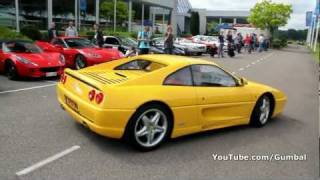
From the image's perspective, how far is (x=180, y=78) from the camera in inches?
215

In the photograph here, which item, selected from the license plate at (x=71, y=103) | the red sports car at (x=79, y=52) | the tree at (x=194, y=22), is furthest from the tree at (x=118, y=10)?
the license plate at (x=71, y=103)

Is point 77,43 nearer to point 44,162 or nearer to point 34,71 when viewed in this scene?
point 34,71

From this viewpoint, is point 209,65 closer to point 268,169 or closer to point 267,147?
point 267,147

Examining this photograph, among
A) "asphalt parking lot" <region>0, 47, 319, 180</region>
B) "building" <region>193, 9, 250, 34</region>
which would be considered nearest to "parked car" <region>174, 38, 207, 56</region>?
"asphalt parking lot" <region>0, 47, 319, 180</region>

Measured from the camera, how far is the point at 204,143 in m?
5.50

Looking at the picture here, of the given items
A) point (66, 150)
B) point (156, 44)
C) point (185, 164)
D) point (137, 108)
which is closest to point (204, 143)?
point (185, 164)

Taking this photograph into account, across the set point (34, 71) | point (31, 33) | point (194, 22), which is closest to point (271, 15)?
point (194, 22)

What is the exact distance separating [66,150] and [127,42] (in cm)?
1403

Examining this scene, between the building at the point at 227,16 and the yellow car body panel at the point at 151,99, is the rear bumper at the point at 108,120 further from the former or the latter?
the building at the point at 227,16

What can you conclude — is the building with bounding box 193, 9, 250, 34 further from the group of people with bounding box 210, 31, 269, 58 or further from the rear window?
the rear window

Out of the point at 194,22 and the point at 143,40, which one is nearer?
the point at 143,40

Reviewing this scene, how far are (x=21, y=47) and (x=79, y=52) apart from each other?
212cm

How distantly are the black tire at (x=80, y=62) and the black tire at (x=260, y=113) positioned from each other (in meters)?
7.56

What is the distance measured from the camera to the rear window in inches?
229
